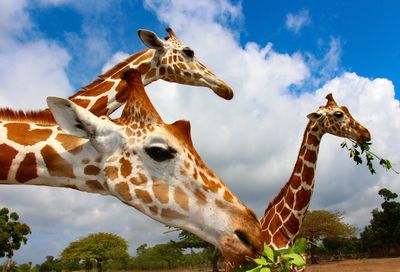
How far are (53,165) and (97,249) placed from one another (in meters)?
62.3

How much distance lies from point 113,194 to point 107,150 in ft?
1.24

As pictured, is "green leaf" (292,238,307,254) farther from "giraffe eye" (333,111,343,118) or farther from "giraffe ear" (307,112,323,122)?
"giraffe eye" (333,111,343,118)

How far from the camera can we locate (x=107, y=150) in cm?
321

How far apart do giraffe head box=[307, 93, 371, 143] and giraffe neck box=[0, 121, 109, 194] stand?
6.98m

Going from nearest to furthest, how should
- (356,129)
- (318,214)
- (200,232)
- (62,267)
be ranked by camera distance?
1. (200,232)
2. (356,129)
3. (318,214)
4. (62,267)

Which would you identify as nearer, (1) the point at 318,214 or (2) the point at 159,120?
(2) the point at 159,120

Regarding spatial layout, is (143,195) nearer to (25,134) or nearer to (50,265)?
(25,134)

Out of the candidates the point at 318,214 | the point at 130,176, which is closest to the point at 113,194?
the point at 130,176

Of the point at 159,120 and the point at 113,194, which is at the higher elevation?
the point at 159,120

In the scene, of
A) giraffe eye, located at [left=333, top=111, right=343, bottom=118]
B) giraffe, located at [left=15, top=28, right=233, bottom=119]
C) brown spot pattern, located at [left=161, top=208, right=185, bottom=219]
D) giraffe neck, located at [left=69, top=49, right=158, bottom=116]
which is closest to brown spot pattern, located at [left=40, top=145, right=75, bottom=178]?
brown spot pattern, located at [left=161, top=208, right=185, bottom=219]

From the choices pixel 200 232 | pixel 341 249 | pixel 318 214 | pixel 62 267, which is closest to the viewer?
pixel 200 232

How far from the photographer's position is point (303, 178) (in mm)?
8609

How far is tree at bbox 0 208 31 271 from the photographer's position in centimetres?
3603

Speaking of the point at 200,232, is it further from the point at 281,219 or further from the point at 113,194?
the point at 281,219
